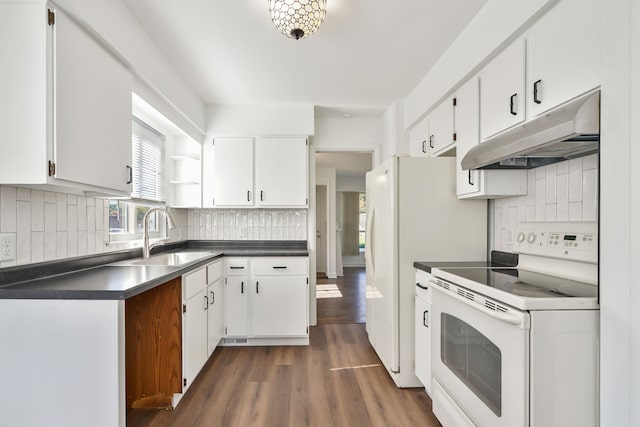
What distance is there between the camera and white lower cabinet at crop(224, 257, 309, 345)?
9.64 feet

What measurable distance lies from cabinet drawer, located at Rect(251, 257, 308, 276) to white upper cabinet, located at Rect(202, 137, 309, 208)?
601 millimetres

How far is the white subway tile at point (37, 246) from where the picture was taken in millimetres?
1526

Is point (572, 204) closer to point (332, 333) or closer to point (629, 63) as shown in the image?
point (629, 63)

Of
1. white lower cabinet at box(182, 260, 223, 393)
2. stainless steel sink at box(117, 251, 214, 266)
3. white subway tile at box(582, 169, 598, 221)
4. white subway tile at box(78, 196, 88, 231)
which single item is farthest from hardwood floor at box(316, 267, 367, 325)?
white subway tile at box(582, 169, 598, 221)

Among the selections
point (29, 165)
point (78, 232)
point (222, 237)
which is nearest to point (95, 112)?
point (29, 165)

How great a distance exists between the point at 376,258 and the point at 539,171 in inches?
52.1

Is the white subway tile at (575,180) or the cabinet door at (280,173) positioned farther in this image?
the cabinet door at (280,173)

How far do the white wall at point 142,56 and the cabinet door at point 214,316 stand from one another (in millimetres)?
1464

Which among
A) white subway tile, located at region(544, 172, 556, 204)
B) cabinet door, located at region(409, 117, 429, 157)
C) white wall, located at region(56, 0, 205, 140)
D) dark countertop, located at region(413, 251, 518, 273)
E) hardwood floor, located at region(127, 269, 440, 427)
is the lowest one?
hardwood floor, located at region(127, 269, 440, 427)

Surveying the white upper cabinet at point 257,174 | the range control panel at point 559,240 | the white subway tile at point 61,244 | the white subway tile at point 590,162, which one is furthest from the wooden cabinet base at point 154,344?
the white subway tile at point 590,162

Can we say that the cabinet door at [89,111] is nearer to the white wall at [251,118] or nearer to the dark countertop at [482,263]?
the white wall at [251,118]

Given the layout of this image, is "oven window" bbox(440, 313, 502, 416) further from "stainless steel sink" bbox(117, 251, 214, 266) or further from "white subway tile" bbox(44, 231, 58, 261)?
"white subway tile" bbox(44, 231, 58, 261)

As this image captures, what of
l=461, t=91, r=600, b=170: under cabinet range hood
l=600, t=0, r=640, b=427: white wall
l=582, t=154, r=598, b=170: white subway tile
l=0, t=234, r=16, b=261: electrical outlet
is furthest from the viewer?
l=582, t=154, r=598, b=170: white subway tile

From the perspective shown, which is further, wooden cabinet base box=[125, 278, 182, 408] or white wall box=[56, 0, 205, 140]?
wooden cabinet base box=[125, 278, 182, 408]
